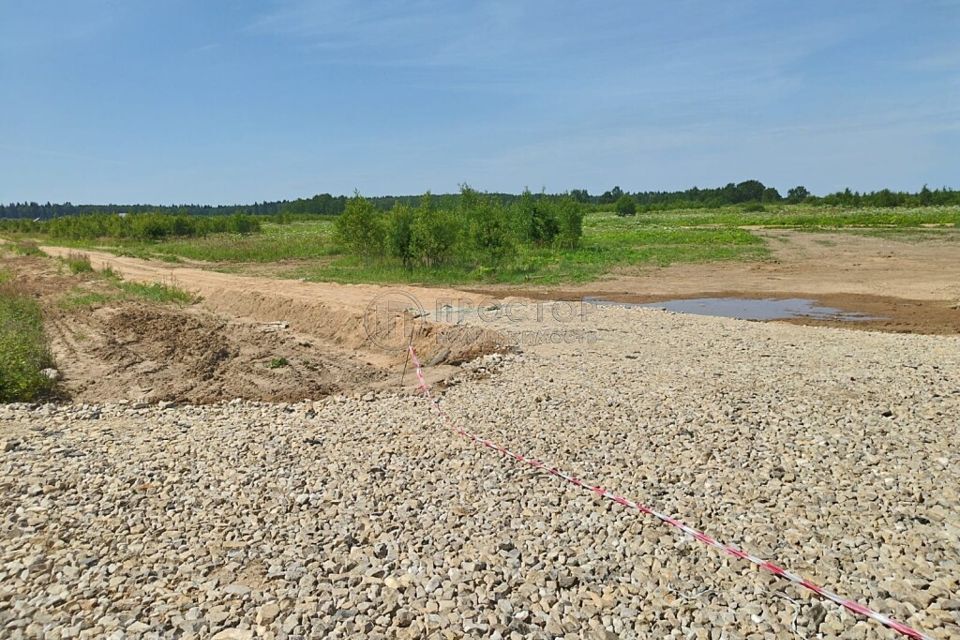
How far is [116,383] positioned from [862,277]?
25.9 m

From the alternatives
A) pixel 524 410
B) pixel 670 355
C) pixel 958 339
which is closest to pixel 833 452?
pixel 524 410

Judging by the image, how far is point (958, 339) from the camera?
12828 millimetres

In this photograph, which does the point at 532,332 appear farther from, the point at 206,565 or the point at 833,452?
the point at 206,565

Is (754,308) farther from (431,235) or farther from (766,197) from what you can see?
(766,197)

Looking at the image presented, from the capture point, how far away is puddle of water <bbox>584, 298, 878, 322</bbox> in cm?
1778

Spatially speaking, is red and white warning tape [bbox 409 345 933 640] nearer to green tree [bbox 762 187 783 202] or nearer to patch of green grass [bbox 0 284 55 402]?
patch of green grass [bbox 0 284 55 402]

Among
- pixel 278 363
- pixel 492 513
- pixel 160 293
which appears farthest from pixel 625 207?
pixel 492 513

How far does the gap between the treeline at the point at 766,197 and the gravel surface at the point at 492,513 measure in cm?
4488

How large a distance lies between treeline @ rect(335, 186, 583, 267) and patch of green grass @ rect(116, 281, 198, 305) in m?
9.60

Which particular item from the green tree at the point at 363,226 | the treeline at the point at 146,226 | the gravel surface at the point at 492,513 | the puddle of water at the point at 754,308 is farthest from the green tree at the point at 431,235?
the treeline at the point at 146,226

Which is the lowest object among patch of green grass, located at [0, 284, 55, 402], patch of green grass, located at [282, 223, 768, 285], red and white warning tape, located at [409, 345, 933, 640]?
red and white warning tape, located at [409, 345, 933, 640]

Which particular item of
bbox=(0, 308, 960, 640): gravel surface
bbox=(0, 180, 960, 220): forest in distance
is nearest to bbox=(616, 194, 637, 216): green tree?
bbox=(0, 180, 960, 220): forest in distance

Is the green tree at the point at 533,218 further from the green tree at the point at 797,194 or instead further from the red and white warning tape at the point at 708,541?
the green tree at the point at 797,194

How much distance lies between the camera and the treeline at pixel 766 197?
79.8m
